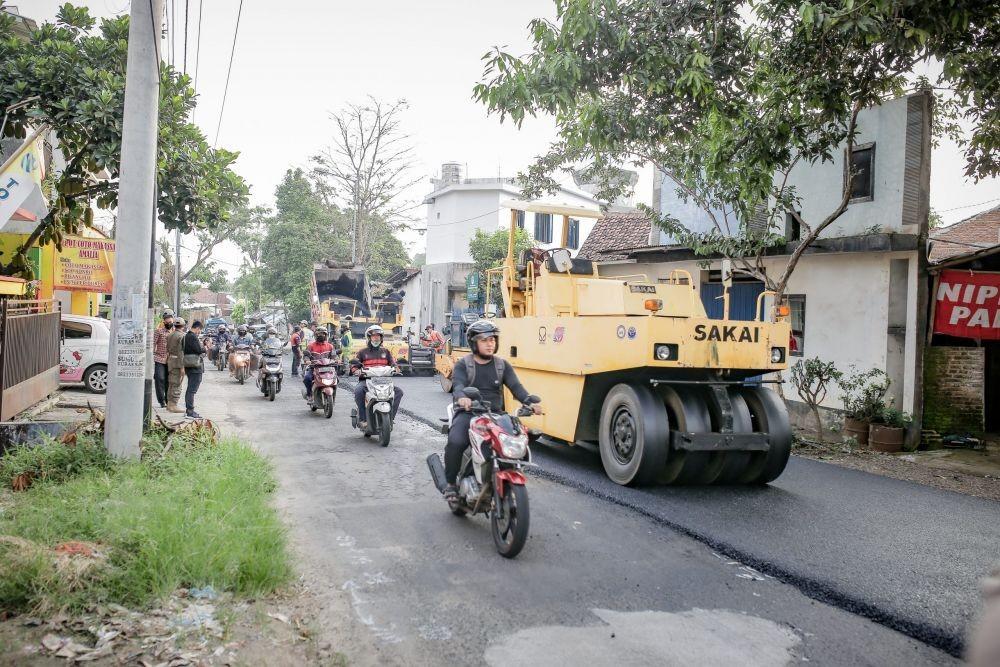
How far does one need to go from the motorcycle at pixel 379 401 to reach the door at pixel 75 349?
7423 millimetres

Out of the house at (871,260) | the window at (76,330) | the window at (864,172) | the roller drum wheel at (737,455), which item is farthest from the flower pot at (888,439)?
the window at (76,330)

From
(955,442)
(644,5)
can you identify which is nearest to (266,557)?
(644,5)

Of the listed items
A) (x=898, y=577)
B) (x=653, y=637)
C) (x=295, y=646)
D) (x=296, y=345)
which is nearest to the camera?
(x=295, y=646)

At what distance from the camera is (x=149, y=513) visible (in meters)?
5.00

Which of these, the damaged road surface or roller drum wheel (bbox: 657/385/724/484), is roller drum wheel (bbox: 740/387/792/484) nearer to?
roller drum wheel (bbox: 657/385/724/484)

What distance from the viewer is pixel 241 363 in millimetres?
18609

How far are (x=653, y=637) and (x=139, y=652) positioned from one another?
2.59 metres

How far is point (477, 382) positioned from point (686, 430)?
7.62 ft

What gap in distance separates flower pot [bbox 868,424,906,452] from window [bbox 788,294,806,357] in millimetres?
3075

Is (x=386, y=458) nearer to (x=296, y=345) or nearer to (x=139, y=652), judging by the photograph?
(x=139, y=652)

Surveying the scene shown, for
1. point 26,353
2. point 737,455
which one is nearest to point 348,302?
point 26,353

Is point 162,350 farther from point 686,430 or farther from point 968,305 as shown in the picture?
point 968,305

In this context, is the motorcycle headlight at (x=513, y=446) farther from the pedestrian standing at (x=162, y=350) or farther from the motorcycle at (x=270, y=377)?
the motorcycle at (x=270, y=377)

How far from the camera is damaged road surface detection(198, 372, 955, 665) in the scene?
3709 millimetres
